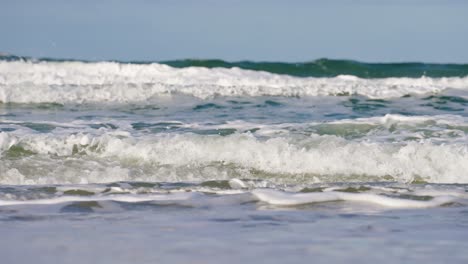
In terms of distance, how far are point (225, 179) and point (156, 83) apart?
25.3 feet

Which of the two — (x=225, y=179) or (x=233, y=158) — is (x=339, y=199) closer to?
(x=225, y=179)

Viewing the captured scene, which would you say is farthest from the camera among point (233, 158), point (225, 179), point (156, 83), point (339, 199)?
point (156, 83)

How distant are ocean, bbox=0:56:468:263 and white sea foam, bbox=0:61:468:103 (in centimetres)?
9

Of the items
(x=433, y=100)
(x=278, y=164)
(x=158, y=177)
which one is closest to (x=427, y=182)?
(x=278, y=164)

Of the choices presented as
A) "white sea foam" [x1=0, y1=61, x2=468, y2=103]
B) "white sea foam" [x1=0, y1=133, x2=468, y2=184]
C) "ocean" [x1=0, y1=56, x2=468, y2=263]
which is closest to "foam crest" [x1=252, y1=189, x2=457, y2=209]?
"ocean" [x1=0, y1=56, x2=468, y2=263]

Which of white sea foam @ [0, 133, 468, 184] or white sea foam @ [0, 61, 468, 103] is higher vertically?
white sea foam @ [0, 133, 468, 184]

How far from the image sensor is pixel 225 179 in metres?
5.82

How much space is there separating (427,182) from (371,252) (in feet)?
8.35

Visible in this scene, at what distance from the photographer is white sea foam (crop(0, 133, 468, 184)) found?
6141mm

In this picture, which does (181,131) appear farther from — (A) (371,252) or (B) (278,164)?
(A) (371,252)

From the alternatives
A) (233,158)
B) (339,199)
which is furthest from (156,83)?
(339,199)

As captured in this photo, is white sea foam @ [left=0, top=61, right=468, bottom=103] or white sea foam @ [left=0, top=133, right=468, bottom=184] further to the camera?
white sea foam @ [left=0, top=61, right=468, bottom=103]

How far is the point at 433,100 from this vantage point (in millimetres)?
12523

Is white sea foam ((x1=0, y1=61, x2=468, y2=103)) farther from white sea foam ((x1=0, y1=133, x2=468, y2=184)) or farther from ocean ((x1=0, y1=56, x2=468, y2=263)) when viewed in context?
white sea foam ((x1=0, y1=133, x2=468, y2=184))
